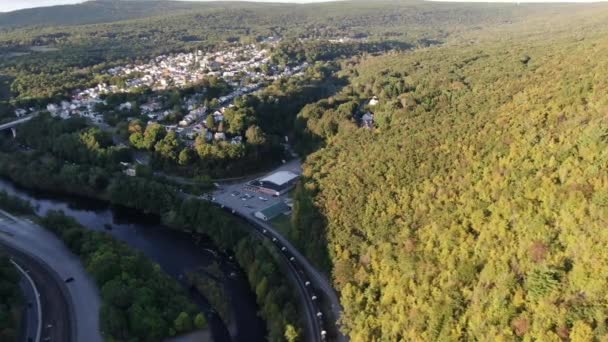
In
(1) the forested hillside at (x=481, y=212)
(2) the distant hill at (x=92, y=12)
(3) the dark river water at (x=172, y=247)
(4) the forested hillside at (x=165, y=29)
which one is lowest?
(3) the dark river water at (x=172, y=247)

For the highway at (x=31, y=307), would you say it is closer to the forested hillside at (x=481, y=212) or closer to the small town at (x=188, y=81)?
the forested hillside at (x=481, y=212)

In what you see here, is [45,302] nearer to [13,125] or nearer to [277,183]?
[277,183]

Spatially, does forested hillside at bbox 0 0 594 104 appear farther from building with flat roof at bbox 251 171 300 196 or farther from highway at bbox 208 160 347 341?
building with flat roof at bbox 251 171 300 196

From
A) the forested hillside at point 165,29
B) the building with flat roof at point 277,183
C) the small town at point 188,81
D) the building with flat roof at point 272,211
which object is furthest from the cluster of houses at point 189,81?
the building with flat roof at point 272,211

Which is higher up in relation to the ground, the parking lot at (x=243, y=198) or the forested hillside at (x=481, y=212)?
the forested hillside at (x=481, y=212)

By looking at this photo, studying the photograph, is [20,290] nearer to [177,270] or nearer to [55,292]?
[55,292]

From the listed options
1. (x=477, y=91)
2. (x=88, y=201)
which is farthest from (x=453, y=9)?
(x=88, y=201)
